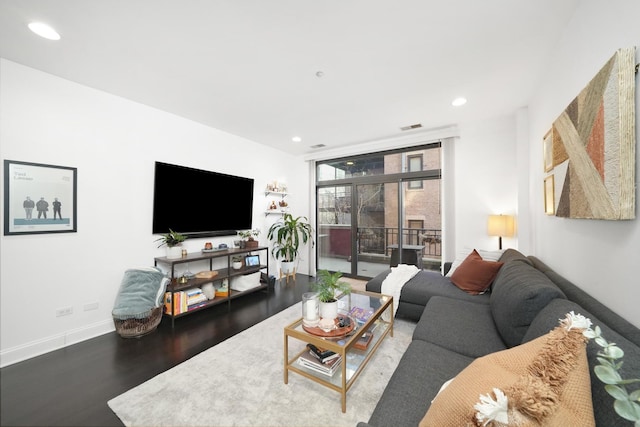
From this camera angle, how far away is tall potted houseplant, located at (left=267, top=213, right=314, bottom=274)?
4.21 metres

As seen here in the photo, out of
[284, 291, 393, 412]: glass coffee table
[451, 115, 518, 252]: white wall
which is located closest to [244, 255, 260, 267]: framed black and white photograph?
[284, 291, 393, 412]: glass coffee table

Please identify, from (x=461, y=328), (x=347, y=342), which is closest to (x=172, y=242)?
(x=347, y=342)

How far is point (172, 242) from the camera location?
8.95ft

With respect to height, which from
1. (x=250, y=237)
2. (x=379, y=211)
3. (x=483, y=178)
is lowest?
(x=250, y=237)

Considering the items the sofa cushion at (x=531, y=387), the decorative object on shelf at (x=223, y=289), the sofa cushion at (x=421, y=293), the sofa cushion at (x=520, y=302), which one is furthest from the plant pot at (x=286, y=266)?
the sofa cushion at (x=531, y=387)

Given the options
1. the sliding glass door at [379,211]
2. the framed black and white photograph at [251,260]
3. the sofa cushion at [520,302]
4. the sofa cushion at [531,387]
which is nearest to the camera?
the sofa cushion at [531,387]

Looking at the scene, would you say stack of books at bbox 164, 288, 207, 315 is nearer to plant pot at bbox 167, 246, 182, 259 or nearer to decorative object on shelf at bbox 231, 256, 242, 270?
plant pot at bbox 167, 246, 182, 259

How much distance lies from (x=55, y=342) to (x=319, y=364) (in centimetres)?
214

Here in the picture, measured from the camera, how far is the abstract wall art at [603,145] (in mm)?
930

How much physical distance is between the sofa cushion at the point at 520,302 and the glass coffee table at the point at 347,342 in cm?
82

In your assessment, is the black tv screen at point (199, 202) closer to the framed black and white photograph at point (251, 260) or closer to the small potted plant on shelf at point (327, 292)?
the framed black and white photograph at point (251, 260)

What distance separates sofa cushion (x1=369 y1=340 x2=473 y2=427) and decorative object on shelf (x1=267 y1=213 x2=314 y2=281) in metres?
2.97

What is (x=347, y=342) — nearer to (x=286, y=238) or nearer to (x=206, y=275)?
(x=206, y=275)

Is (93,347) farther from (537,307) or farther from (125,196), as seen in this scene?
(537,307)
